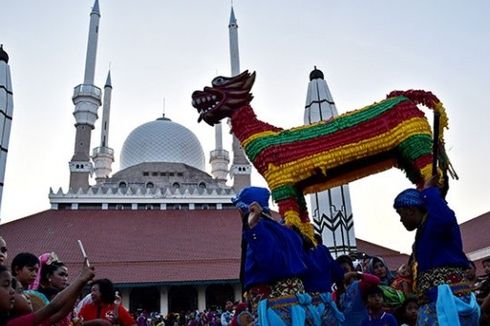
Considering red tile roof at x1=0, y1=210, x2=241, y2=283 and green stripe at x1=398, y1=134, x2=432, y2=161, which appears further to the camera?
red tile roof at x1=0, y1=210, x2=241, y2=283

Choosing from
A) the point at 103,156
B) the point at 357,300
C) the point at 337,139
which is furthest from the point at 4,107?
the point at 103,156

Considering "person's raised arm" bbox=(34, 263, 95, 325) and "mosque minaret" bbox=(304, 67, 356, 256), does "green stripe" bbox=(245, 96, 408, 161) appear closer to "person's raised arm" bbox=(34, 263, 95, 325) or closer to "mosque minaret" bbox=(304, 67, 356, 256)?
"person's raised arm" bbox=(34, 263, 95, 325)

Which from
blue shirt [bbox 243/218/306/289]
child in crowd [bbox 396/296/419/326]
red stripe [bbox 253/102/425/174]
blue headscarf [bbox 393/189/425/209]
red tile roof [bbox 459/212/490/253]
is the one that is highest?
red tile roof [bbox 459/212/490/253]

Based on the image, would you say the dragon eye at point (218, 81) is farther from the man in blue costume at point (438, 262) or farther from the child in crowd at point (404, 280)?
the man in blue costume at point (438, 262)

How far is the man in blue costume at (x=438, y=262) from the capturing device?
2768 mm

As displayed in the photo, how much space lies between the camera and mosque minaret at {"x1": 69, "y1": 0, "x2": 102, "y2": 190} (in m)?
29.5

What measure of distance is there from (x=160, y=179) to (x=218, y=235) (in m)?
10.1

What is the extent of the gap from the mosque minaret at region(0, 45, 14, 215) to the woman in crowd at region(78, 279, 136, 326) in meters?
14.3

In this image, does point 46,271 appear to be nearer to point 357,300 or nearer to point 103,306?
point 103,306

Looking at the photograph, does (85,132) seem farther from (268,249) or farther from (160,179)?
(268,249)

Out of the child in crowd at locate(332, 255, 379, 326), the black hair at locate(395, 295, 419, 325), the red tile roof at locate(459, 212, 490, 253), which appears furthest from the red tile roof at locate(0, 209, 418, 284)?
the child in crowd at locate(332, 255, 379, 326)

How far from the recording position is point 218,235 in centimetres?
2353

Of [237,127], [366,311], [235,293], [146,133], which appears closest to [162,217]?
[235,293]

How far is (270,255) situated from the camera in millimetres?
3057
